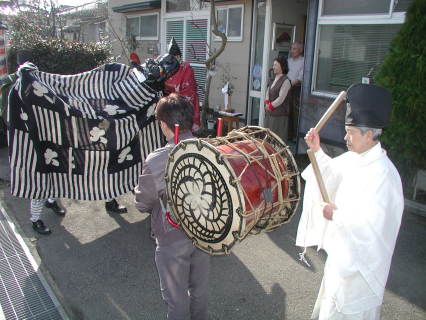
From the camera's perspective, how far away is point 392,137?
4.74 meters

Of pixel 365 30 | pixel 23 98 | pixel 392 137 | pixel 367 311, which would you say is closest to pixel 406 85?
pixel 392 137

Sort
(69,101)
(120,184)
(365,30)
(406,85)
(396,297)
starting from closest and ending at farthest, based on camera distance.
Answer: (396,297) < (69,101) < (120,184) < (406,85) < (365,30)

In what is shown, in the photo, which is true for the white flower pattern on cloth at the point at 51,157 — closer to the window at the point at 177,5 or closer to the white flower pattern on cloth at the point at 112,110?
the white flower pattern on cloth at the point at 112,110

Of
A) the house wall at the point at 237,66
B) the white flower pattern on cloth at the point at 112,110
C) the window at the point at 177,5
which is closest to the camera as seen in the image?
the white flower pattern on cloth at the point at 112,110

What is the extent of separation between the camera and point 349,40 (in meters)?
6.20

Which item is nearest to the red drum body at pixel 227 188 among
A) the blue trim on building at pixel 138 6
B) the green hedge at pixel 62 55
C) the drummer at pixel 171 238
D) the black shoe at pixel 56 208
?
the drummer at pixel 171 238

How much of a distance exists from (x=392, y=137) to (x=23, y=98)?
408 centimetres

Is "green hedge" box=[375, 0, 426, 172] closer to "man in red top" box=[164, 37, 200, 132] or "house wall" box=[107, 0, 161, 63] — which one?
"man in red top" box=[164, 37, 200, 132]

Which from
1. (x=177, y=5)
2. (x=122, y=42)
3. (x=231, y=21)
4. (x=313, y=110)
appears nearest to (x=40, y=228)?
(x=313, y=110)

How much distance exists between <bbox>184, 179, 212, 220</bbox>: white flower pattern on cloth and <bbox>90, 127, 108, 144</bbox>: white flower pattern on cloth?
6.77 ft

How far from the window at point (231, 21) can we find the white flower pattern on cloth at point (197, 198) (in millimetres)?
6459

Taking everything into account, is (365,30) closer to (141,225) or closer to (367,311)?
(141,225)

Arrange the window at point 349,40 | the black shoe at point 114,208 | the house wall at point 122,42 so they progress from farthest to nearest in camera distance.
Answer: the house wall at point 122,42 < the window at point 349,40 < the black shoe at point 114,208

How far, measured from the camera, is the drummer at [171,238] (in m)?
2.42
